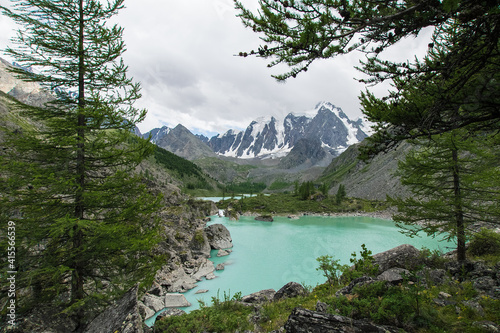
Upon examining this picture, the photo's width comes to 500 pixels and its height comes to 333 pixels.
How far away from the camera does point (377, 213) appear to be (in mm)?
67688

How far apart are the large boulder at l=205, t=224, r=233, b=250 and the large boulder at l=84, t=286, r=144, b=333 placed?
78.1 feet

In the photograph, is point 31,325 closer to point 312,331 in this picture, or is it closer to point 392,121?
point 312,331

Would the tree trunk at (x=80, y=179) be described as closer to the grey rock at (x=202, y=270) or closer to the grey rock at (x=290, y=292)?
the grey rock at (x=290, y=292)

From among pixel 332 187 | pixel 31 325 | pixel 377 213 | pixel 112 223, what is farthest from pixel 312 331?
pixel 332 187

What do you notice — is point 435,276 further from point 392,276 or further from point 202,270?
point 202,270

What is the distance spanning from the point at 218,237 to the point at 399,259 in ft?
82.0

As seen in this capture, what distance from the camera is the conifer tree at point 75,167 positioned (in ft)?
21.1

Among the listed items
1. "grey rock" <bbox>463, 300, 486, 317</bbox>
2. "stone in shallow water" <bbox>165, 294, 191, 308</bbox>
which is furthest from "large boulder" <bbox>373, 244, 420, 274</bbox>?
"stone in shallow water" <bbox>165, 294, 191, 308</bbox>

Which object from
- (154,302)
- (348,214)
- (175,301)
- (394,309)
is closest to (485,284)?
(394,309)


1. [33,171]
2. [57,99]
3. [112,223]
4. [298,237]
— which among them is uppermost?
[57,99]

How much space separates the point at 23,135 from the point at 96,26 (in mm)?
4623

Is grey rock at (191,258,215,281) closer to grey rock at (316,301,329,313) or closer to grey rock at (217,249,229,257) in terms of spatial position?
grey rock at (217,249,229,257)

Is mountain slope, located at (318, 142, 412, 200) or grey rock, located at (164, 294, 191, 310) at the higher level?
mountain slope, located at (318, 142, 412, 200)

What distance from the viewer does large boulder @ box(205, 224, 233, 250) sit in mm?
29888
